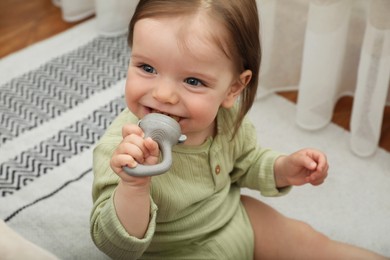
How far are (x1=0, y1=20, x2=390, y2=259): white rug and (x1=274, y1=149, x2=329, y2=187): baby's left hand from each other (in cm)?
26

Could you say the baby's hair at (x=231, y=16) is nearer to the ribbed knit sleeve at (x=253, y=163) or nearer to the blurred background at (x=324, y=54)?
the ribbed knit sleeve at (x=253, y=163)

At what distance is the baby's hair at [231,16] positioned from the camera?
0.76 m

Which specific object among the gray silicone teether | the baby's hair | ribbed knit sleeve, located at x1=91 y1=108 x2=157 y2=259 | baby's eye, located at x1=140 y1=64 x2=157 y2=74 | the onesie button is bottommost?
the onesie button

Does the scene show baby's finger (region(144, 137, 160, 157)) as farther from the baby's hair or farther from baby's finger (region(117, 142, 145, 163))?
the baby's hair

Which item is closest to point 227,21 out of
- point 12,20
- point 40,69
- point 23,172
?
point 23,172

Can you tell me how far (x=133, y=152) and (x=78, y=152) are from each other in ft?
2.09

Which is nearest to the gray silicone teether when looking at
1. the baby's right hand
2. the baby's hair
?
the baby's right hand

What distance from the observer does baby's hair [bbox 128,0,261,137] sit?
2.51 feet

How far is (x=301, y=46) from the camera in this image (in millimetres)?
1476

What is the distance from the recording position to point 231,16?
0.78 m

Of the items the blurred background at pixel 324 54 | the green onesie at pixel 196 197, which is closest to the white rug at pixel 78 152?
the blurred background at pixel 324 54

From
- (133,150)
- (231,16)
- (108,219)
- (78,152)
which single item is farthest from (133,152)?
(78,152)

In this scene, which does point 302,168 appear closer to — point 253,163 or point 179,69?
point 253,163

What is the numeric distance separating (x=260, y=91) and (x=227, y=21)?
720 millimetres
